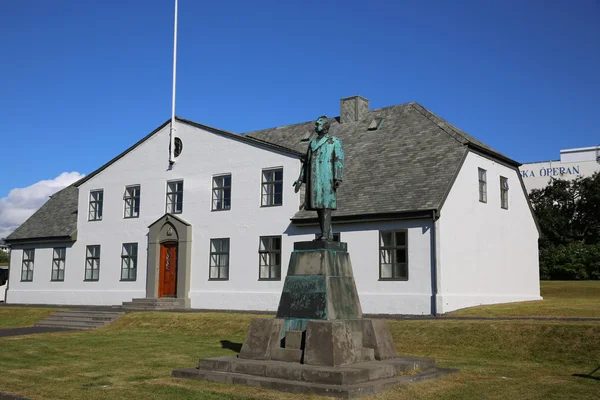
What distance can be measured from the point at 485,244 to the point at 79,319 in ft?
52.2

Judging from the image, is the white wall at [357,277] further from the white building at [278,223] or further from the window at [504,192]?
the window at [504,192]

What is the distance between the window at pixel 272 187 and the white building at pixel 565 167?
4414 cm

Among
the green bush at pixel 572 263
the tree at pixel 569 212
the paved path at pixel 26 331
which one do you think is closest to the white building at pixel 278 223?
the paved path at pixel 26 331

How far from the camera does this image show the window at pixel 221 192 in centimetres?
2864

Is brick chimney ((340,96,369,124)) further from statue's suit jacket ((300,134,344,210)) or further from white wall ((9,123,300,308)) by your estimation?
statue's suit jacket ((300,134,344,210))

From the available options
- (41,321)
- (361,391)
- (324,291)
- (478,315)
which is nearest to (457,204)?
(478,315)

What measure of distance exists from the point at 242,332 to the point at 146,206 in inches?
502

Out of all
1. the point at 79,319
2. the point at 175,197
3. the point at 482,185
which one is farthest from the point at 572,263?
the point at 79,319

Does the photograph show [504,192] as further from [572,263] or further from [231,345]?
[231,345]

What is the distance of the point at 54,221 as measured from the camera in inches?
1406

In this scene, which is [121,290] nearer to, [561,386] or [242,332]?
[242,332]

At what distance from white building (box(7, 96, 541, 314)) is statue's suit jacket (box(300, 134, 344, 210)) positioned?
10.1m

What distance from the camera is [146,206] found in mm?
31016

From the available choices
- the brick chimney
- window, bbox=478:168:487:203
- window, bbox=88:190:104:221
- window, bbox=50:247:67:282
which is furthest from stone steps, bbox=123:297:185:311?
window, bbox=478:168:487:203
